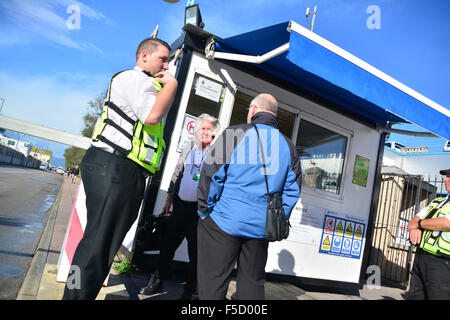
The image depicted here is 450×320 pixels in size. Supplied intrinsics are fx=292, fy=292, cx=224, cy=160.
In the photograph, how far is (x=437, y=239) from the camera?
2.89 m

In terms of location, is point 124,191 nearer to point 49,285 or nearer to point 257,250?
point 257,250

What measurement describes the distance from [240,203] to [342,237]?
412 centimetres

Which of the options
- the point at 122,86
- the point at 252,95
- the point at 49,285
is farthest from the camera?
the point at 252,95

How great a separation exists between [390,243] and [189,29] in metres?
7.56

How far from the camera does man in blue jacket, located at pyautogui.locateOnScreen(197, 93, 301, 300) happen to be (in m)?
1.89

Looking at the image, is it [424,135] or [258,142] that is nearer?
[258,142]

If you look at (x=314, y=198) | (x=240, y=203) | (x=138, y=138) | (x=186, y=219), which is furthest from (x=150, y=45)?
(x=314, y=198)

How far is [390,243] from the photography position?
7.95m

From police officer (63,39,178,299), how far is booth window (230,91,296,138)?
293cm

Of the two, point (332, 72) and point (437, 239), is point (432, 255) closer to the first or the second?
point (437, 239)

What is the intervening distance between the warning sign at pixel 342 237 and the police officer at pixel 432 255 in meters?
2.02

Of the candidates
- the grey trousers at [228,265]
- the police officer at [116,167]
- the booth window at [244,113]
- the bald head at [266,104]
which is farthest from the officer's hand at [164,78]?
the booth window at [244,113]
